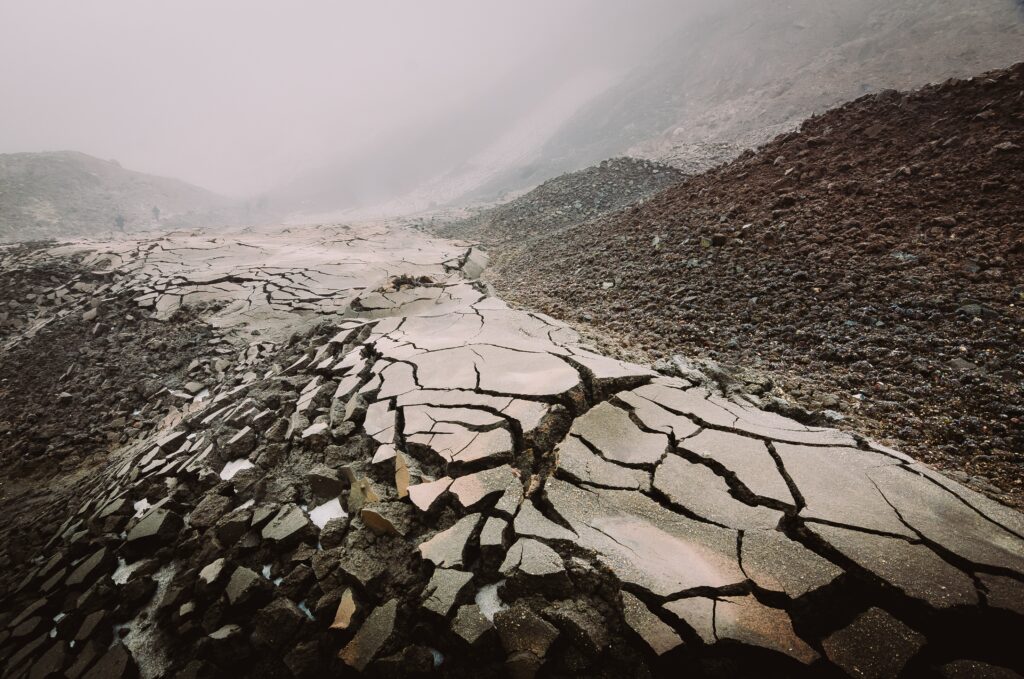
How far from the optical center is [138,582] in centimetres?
163

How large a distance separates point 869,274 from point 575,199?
6867mm

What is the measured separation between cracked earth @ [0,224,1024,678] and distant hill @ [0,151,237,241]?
21716 millimetres

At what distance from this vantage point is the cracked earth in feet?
3.57

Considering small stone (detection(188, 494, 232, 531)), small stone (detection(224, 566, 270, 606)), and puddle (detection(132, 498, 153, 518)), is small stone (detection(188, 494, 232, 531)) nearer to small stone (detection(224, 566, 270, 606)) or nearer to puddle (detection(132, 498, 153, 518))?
puddle (detection(132, 498, 153, 518))

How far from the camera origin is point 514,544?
1.40 m

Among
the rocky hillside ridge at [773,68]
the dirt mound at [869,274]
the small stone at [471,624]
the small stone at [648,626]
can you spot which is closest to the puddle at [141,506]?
the small stone at [471,624]

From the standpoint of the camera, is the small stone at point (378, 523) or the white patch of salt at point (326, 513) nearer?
the small stone at point (378, 523)

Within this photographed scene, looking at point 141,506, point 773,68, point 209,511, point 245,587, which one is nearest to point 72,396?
point 141,506

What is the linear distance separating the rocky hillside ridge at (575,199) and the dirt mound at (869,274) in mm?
3498

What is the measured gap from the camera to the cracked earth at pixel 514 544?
3.57ft

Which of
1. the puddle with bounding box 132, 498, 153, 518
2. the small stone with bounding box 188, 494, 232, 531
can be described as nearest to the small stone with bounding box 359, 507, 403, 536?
the small stone with bounding box 188, 494, 232, 531

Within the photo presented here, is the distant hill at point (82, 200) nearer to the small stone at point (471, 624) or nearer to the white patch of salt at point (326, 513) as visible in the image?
the white patch of salt at point (326, 513)

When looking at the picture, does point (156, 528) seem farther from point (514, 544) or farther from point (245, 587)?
point (514, 544)

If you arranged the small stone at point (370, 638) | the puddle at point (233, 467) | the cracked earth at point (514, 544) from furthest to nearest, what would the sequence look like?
the puddle at point (233, 467) → the small stone at point (370, 638) → the cracked earth at point (514, 544)
